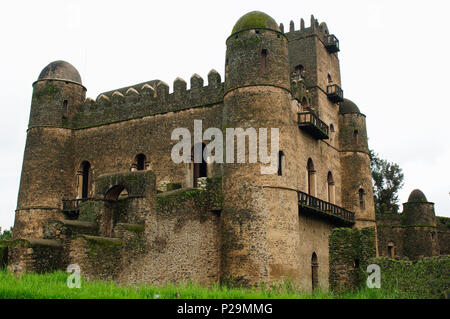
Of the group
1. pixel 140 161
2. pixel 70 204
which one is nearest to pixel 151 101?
pixel 140 161

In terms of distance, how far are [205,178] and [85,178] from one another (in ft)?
25.8

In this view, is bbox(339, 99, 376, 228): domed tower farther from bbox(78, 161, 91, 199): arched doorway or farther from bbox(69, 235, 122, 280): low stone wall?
bbox(69, 235, 122, 280): low stone wall

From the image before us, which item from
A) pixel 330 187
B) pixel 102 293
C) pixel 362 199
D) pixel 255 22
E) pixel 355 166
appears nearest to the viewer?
pixel 102 293

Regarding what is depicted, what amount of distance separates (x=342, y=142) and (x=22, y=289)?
1962 cm

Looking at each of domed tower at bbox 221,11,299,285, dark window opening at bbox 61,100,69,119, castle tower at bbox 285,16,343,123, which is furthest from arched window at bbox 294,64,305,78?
dark window opening at bbox 61,100,69,119

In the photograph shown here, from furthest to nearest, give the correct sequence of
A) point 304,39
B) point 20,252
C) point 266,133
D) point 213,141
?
point 304,39 < point 213,141 < point 266,133 < point 20,252

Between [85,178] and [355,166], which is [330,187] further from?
[85,178]

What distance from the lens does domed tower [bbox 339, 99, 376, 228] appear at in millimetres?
27500

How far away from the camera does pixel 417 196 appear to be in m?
33.1

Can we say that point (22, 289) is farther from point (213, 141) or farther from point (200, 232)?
point (213, 141)

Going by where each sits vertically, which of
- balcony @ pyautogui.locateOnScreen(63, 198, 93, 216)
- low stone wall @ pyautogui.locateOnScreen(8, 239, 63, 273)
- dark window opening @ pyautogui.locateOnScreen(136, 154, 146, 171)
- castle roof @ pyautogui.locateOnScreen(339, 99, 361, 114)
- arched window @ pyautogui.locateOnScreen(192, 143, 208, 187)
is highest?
castle roof @ pyautogui.locateOnScreen(339, 99, 361, 114)

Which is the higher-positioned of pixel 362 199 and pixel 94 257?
pixel 362 199

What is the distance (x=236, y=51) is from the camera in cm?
2095
